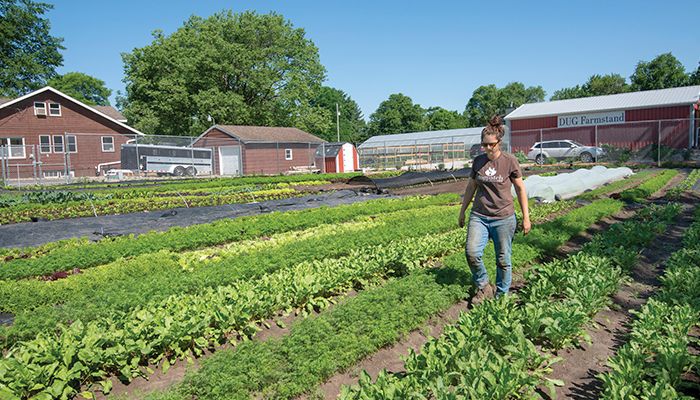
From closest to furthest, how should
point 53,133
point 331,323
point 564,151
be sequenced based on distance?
point 331,323
point 564,151
point 53,133

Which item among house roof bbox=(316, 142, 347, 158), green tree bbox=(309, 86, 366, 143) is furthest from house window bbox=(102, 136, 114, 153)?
green tree bbox=(309, 86, 366, 143)

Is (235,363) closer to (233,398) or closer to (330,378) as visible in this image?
(233,398)

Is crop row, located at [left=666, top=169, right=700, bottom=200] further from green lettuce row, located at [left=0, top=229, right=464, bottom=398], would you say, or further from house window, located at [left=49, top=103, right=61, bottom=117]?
house window, located at [left=49, top=103, right=61, bottom=117]

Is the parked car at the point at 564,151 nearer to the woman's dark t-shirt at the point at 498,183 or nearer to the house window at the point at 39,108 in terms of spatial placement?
the woman's dark t-shirt at the point at 498,183

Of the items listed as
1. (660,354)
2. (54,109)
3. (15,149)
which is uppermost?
(54,109)

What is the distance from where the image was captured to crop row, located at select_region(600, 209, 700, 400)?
3496 mm

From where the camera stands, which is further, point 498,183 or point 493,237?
point 493,237

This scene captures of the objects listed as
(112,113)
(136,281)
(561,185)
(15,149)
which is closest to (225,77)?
(112,113)

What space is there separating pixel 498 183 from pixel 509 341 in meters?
1.75

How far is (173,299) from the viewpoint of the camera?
5254 millimetres

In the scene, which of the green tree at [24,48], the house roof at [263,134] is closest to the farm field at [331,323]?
the house roof at [263,134]

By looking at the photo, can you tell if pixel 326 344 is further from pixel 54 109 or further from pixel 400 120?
pixel 400 120

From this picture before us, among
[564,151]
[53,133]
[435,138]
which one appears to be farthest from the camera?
[435,138]

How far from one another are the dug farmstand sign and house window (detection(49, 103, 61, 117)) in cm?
3887
